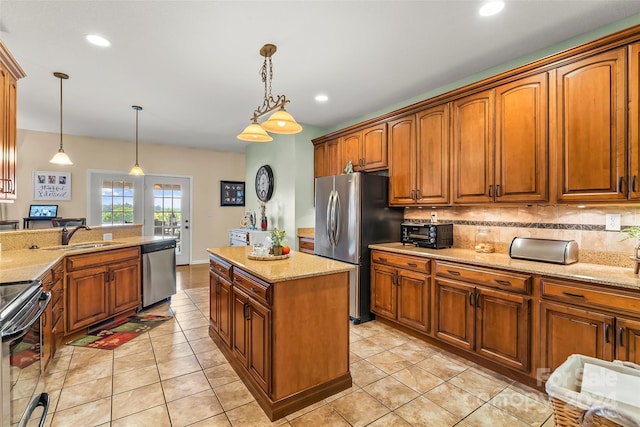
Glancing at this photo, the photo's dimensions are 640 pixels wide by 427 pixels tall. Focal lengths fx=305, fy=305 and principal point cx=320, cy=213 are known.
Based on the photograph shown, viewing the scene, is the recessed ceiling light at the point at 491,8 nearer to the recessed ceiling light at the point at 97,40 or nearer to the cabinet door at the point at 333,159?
the cabinet door at the point at 333,159

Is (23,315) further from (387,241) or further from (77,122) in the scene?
(77,122)

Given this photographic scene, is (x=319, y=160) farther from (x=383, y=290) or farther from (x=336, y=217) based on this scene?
(x=383, y=290)

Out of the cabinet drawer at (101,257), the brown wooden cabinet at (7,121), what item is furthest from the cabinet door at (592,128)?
the cabinet drawer at (101,257)

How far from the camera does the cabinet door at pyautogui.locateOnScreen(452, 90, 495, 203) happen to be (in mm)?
2729

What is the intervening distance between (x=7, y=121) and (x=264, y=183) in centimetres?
374


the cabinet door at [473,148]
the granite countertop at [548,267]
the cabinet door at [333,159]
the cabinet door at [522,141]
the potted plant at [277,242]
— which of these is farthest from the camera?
the cabinet door at [333,159]

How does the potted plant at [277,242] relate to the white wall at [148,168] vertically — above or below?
below

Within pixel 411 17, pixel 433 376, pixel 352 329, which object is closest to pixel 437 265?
pixel 433 376

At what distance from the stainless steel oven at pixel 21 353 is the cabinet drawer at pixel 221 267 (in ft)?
3.67

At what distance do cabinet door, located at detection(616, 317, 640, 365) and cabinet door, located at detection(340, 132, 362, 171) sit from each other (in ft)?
9.46

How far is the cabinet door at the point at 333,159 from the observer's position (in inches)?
174

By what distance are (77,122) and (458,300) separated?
5.95m

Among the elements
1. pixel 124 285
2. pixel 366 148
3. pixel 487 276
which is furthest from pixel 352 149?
pixel 124 285

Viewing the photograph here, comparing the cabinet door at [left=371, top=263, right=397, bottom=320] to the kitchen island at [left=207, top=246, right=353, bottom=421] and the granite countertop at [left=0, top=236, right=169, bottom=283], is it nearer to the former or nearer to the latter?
the kitchen island at [left=207, top=246, right=353, bottom=421]
